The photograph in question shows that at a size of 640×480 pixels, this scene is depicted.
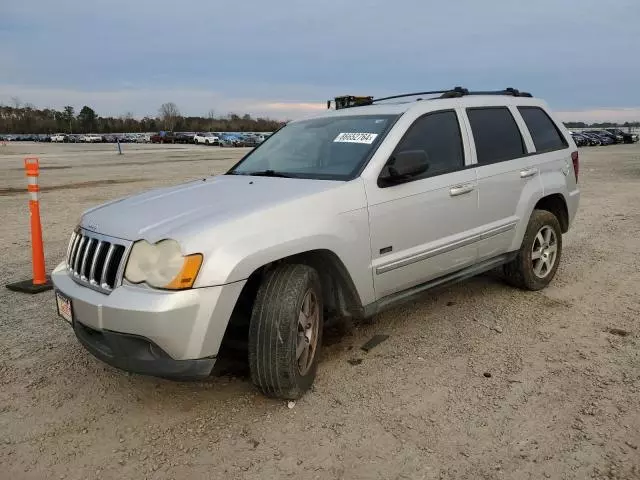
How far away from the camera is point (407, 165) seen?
3512mm

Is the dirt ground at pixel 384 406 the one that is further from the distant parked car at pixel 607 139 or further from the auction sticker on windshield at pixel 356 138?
the distant parked car at pixel 607 139

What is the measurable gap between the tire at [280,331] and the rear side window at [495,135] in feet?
6.76

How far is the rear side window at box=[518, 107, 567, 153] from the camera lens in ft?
16.7

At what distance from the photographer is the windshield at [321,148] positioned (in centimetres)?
374

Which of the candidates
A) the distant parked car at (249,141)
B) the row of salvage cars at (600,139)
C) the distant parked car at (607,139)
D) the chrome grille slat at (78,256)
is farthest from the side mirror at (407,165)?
the distant parked car at (249,141)

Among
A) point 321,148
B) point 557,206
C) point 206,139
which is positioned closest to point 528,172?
point 557,206

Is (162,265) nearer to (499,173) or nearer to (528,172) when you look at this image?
(499,173)

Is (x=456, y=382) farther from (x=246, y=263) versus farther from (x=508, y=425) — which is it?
(x=246, y=263)

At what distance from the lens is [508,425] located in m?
2.93

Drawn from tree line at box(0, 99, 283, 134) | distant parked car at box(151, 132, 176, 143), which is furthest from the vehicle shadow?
tree line at box(0, 99, 283, 134)

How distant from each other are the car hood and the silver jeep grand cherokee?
0.01 meters

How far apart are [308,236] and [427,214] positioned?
1095 millimetres

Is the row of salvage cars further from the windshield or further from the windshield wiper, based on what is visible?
the windshield wiper

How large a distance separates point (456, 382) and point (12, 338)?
335cm
